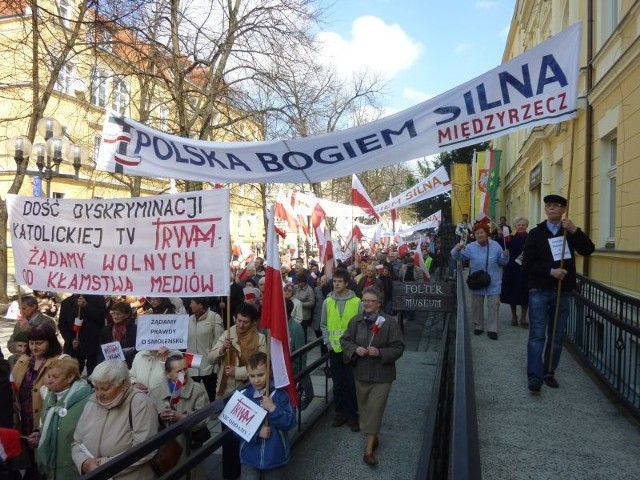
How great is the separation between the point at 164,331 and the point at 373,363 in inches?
78.2

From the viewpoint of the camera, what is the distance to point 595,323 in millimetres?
6234

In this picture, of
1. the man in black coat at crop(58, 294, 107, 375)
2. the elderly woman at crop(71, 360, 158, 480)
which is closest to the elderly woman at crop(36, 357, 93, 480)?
the elderly woman at crop(71, 360, 158, 480)

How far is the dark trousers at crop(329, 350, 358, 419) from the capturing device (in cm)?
603

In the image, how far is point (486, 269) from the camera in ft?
25.8

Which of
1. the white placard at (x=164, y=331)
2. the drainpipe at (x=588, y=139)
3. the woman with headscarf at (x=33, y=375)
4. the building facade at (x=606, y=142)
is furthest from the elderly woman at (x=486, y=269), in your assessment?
the woman with headscarf at (x=33, y=375)

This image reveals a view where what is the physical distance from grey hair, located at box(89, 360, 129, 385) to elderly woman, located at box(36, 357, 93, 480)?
1.30ft

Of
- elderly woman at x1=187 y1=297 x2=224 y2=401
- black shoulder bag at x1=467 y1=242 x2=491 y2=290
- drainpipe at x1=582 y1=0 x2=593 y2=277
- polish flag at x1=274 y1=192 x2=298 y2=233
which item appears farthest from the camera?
polish flag at x1=274 y1=192 x2=298 y2=233

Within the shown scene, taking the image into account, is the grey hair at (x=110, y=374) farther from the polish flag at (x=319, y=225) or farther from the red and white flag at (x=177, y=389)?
the polish flag at (x=319, y=225)

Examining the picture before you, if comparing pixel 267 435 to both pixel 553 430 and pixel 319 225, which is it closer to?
pixel 553 430

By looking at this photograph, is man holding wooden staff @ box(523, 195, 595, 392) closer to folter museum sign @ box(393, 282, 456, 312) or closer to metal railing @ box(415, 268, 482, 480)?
metal railing @ box(415, 268, 482, 480)

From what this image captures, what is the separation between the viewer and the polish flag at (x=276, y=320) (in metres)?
3.81

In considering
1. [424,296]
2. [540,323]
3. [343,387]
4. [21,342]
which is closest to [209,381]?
[343,387]

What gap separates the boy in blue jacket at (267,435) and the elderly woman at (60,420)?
3.80 ft

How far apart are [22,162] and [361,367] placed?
37.2 ft
